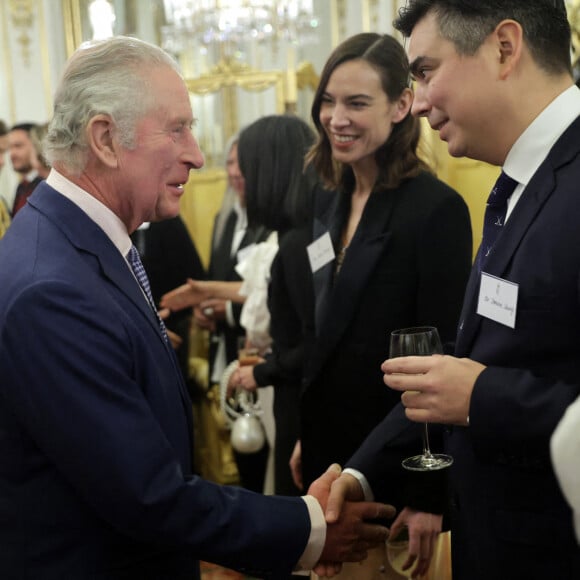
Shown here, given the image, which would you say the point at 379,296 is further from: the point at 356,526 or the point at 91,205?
the point at 91,205

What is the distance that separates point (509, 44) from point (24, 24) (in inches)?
298

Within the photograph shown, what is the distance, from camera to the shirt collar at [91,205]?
168 centimetres

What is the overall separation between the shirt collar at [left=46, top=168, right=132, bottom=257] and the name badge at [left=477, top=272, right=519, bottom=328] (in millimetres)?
699

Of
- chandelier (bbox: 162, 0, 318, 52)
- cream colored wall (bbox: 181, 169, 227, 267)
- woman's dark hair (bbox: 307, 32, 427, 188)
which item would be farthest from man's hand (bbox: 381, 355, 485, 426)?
cream colored wall (bbox: 181, 169, 227, 267)

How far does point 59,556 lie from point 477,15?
1.25m

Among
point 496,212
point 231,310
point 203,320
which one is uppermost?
point 496,212

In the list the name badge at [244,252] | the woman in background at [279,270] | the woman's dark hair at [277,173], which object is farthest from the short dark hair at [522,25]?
the name badge at [244,252]

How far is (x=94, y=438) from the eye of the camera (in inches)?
58.0

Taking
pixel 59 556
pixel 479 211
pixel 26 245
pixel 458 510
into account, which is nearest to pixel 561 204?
pixel 458 510

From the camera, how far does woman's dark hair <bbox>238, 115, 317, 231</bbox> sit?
11.8ft

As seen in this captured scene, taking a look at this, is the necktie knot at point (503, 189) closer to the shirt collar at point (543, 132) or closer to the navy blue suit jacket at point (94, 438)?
the shirt collar at point (543, 132)

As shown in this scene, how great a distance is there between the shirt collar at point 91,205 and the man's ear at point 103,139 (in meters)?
0.08

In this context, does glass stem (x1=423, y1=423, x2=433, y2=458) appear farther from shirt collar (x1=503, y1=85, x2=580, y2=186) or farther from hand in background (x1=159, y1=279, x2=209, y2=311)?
hand in background (x1=159, y1=279, x2=209, y2=311)

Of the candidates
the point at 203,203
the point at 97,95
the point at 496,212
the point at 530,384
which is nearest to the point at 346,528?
the point at 530,384
